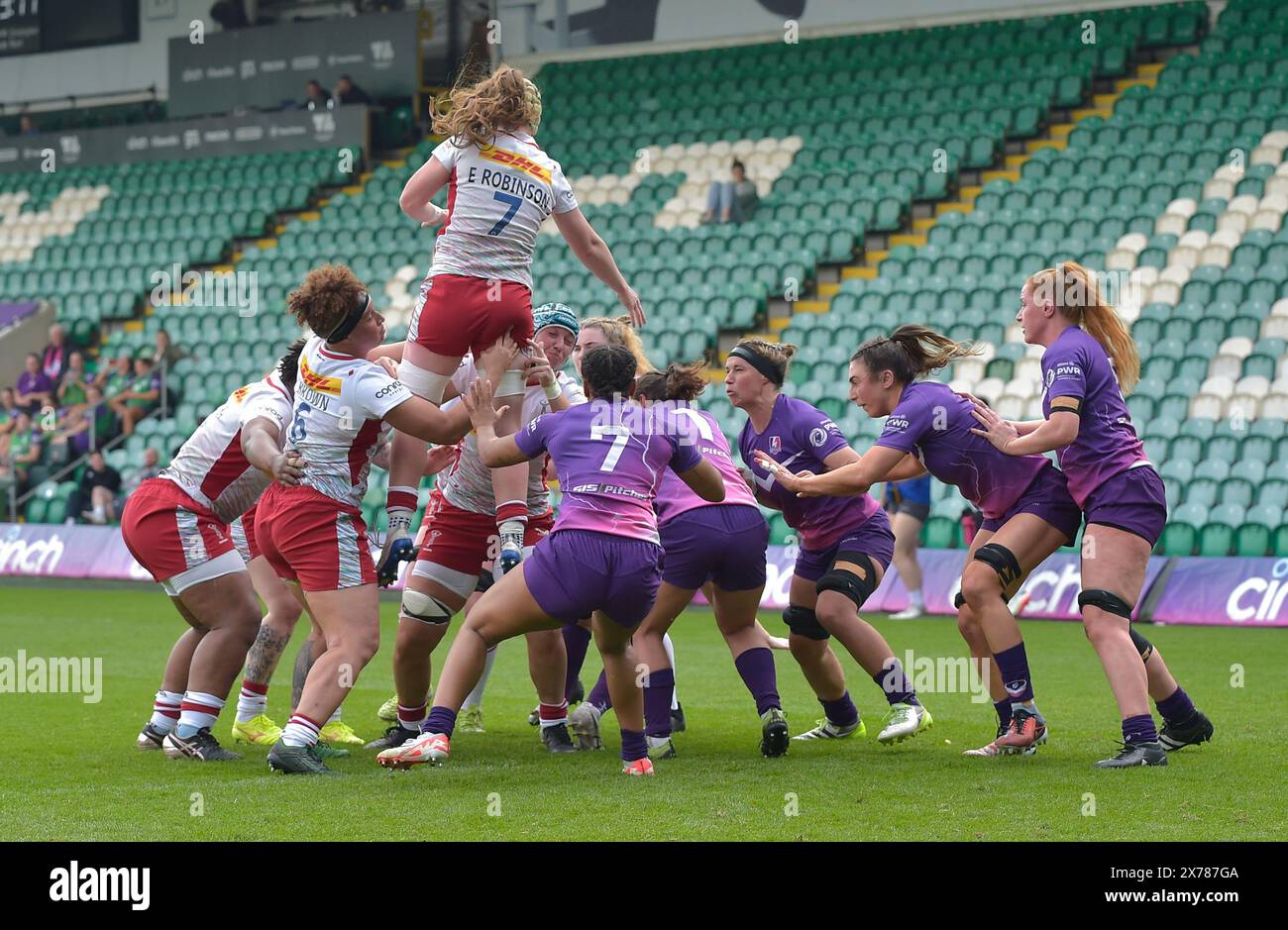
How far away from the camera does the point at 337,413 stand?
6.98m

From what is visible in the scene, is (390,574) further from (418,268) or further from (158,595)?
(418,268)

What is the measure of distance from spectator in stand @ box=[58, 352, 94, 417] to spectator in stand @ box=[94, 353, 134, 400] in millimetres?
216

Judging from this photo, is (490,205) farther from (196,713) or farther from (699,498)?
(196,713)

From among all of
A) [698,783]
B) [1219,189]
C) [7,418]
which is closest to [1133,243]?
[1219,189]

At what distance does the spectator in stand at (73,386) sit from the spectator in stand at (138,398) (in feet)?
1.70

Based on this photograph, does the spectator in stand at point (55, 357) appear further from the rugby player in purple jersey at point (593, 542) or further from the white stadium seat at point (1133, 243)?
the rugby player in purple jersey at point (593, 542)

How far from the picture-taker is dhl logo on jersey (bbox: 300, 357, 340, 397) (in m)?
6.97

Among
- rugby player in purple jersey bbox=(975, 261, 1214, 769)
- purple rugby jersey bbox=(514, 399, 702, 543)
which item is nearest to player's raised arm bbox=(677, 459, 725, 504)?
purple rugby jersey bbox=(514, 399, 702, 543)

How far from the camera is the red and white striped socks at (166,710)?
7.86m

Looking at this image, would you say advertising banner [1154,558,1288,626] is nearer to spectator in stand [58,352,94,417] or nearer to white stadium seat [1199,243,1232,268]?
white stadium seat [1199,243,1232,268]

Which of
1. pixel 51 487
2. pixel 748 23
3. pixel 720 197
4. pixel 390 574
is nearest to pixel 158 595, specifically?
pixel 51 487

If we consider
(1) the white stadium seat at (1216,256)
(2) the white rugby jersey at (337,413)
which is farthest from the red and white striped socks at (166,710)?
(1) the white stadium seat at (1216,256)

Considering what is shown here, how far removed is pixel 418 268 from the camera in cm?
2417

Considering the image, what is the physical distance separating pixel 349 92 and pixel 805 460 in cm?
2246
